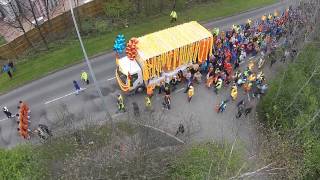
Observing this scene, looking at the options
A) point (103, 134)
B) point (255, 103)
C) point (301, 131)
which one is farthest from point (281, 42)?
point (103, 134)

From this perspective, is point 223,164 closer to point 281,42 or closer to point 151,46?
point 151,46

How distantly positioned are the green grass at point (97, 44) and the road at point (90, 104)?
0.90m

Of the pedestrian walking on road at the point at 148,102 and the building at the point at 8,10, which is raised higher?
the building at the point at 8,10

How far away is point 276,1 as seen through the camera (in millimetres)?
42875

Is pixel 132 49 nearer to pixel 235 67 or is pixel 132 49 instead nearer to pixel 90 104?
pixel 90 104

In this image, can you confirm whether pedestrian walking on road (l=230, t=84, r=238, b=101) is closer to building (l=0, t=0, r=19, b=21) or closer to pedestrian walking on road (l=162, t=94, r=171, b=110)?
pedestrian walking on road (l=162, t=94, r=171, b=110)

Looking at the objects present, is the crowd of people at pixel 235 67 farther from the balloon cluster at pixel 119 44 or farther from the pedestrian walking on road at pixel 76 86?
the balloon cluster at pixel 119 44

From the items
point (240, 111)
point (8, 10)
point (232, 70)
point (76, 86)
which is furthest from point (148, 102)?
point (8, 10)

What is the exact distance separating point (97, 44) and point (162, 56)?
9432 mm

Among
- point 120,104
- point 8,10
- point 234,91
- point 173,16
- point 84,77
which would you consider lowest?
point 234,91

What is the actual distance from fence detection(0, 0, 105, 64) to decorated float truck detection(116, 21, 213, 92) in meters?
10.7

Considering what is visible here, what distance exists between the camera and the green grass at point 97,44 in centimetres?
3422

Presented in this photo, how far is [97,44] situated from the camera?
121 ft

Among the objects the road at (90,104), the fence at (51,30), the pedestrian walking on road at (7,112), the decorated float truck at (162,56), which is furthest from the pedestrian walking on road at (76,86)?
the fence at (51,30)
